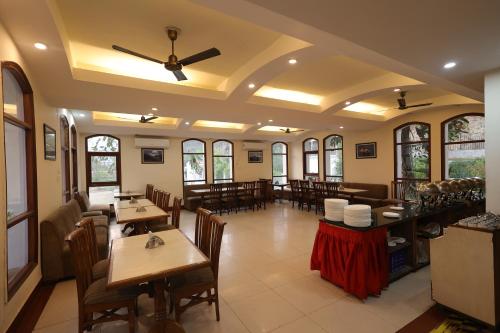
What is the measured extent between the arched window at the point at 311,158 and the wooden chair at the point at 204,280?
8.17 m

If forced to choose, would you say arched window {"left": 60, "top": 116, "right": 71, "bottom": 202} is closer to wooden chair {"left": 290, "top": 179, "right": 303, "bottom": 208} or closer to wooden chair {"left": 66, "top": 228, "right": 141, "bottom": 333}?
wooden chair {"left": 66, "top": 228, "right": 141, "bottom": 333}

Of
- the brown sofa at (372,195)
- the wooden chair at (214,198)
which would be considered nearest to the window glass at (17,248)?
the wooden chair at (214,198)

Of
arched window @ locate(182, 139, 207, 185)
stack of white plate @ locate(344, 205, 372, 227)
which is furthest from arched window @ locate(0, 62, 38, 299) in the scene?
arched window @ locate(182, 139, 207, 185)

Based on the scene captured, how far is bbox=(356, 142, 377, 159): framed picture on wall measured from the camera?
8.10m

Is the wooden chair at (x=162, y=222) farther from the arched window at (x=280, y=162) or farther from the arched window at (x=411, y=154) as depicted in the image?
the arched window at (x=280, y=162)

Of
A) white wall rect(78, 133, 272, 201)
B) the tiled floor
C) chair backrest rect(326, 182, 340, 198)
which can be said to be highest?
white wall rect(78, 133, 272, 201)

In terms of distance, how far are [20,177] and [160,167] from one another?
550cm

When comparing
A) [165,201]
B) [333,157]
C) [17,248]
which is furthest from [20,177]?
[333,157]

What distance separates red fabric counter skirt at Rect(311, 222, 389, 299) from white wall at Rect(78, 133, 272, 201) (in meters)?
6.68

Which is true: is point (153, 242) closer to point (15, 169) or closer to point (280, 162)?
point (15, 169)

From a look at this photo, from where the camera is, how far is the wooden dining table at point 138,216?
352cm

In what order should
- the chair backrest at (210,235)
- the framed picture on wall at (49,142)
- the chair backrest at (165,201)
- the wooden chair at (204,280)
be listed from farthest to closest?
the chair backrest at (165,201) → the framed picture on wall at (49,142) → the chair backrest at (210,235) → the wooden chair at (204,280)

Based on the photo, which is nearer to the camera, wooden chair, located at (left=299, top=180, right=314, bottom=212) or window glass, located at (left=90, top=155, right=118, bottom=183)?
window glass, located at (left=90, top=155, right=118, bottom=183)

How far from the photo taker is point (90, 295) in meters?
1.97
